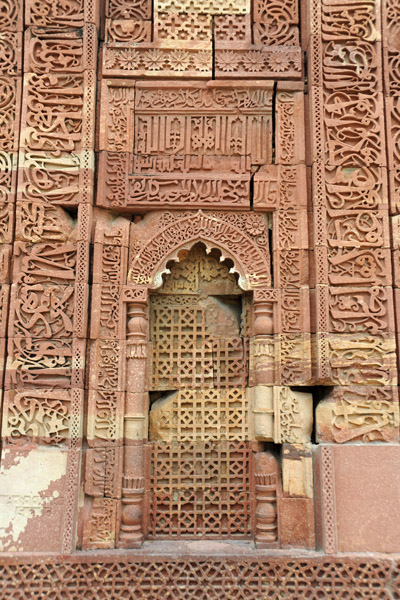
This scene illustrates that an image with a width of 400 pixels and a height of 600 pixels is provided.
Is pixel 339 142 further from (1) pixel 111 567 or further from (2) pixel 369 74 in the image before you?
(1) pixel 111 567

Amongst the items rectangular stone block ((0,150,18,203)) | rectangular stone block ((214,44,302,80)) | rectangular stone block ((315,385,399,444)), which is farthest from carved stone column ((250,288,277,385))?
rectangular stone block ((0,150,18,203))

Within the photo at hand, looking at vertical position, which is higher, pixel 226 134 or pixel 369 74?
pixel 369 74

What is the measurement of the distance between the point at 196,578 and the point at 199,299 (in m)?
2.52

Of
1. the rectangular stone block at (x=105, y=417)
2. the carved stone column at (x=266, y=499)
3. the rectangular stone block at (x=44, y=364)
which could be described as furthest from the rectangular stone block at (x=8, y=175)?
the carved stone column at (x=266, y=499)

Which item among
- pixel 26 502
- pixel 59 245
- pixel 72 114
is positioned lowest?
pixel 26 502

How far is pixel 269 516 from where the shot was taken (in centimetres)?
442

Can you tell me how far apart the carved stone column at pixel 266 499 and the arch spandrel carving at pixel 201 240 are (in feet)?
5.45

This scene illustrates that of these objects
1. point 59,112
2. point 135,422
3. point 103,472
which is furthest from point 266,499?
point 59,112

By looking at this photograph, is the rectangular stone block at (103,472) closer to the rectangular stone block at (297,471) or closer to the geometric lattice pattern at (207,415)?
the geometric lattice pattern at (207,415)

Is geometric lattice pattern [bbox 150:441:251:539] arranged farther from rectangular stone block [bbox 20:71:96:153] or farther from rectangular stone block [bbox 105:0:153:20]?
rectangular stone block [bbox 105:0:153:20]

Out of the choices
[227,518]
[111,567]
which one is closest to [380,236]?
[227,518]

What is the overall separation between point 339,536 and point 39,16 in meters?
5.74

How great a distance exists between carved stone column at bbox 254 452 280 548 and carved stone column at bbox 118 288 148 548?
1062 mm

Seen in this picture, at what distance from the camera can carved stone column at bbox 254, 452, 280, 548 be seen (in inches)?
173
